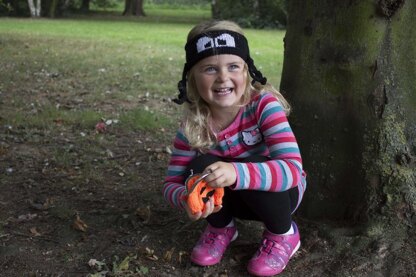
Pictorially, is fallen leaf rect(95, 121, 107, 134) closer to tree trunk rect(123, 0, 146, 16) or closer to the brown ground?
the brown ground

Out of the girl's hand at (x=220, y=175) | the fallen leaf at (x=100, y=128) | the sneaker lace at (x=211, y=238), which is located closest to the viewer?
the girl's hand at (x=220, y=175)

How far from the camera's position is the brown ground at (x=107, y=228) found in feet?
8.45

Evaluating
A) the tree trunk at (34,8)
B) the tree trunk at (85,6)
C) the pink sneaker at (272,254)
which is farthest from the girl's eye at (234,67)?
the tree trunk at (85,6)

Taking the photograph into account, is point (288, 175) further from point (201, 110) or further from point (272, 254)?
point (201, 110)

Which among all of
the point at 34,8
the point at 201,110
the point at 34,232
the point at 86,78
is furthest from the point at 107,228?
the point at 34,8

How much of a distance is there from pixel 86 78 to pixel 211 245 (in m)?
5.34

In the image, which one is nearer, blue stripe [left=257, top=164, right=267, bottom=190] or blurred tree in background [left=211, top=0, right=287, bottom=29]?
blue stripe [left=257, top=164, right=267, bottom=190]

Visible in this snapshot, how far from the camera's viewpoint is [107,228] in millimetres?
2990

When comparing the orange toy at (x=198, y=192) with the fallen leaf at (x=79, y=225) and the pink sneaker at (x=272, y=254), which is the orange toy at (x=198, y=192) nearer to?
the pink sneaker at (x=272, y=254)

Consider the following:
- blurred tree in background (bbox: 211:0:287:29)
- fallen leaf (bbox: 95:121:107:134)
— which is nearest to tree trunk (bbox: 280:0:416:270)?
fallen leaf (bbox: 95:121:107:134)

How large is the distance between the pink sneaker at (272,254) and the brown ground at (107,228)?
8cm

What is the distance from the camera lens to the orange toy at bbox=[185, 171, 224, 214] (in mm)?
2193

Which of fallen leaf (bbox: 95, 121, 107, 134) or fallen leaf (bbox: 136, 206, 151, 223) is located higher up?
fallen leaf (bbox: 136, 206, 151, 223)

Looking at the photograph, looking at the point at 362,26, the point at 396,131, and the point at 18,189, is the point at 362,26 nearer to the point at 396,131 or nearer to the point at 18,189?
the point at 396,131
